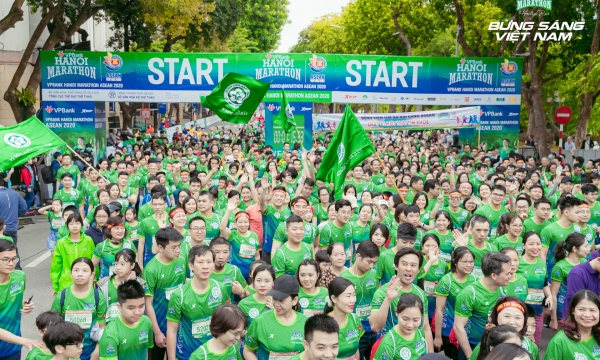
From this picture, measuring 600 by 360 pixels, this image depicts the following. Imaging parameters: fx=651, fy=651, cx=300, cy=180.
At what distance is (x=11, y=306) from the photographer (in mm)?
5734

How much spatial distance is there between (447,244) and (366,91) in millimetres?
14170

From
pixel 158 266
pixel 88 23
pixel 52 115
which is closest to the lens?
pixel 158 266

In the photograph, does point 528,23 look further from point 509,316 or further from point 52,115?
point 509,316

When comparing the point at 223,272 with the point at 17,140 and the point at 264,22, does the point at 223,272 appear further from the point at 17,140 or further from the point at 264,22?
the point at 264,22

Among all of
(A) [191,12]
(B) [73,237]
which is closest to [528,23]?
(A) [191,12]

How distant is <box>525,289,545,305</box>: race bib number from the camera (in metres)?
6.51

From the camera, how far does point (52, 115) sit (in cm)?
2073

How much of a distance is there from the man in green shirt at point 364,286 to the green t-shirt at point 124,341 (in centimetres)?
188

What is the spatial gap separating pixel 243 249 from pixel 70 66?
15142 millimetres

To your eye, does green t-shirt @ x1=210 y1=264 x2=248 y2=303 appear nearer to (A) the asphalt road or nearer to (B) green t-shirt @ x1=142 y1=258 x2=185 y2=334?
(B) green t-shirt @ x1=142 y1=258 x2=185 y2=334

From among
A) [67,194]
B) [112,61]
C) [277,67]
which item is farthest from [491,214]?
[112,61]

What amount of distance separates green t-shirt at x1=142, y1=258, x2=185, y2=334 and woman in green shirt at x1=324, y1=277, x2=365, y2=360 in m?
1.85

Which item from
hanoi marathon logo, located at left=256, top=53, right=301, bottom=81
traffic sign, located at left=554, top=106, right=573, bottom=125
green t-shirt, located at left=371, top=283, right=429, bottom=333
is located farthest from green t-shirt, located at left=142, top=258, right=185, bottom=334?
Result: traffic sign, located at left=554, top=106, right=573, bottom=125

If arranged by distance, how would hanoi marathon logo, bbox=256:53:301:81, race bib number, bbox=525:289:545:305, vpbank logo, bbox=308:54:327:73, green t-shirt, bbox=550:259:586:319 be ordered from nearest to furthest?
1. race bib number, bbox=525:289:545:305
2. green t-shirt, bbox=550:259:586:319
3. hanoi marathon logo, bbox=256:53:301:81
4. vpbank logo, bbox=308:54:327:73
